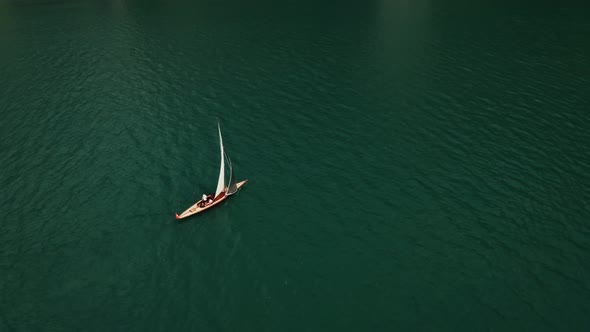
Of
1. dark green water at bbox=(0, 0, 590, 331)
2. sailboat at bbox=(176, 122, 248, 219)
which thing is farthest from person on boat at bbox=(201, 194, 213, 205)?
dark green water at bbox=(0, 0, 590, 331)

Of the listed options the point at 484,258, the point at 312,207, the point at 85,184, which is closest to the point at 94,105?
the point at 85,184

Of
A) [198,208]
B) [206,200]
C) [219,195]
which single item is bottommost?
[198,208]

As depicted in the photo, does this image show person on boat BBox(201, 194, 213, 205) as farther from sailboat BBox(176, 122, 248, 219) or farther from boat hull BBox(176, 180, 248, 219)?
boat hull BBox(176, 180, 248, 219)

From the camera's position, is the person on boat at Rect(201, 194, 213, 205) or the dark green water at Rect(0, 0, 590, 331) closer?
the dark green water at Rect(0, 0, 590, 331)

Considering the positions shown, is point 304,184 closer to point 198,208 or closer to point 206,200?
point 206,200

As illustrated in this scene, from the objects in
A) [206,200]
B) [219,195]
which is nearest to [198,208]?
[206,200]

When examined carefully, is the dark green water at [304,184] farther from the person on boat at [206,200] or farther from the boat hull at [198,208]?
the person on boat at [206,200]

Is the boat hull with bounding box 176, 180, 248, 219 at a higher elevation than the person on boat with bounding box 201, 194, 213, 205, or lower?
lower

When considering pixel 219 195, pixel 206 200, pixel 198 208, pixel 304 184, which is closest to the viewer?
pixel 198 208

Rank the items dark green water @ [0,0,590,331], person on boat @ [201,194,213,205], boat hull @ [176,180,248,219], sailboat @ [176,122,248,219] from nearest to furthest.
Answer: dark green water @ [0,0,590,331] < boat hull @ [176,180,248,219] < sailboat @ [176,122,248,219] < person on boat @ [201,194,213,205]
